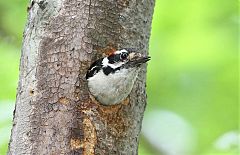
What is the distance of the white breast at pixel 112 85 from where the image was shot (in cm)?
278

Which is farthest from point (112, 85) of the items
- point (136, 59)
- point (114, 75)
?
point (136, 59)

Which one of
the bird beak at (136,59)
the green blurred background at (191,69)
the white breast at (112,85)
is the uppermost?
the green blurred background at (191,69)

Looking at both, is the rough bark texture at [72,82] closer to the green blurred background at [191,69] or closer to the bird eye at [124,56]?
the bird eye at [124,56]

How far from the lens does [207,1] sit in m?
4.66

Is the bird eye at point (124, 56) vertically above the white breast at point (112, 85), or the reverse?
the bird eye at point (124, 56)

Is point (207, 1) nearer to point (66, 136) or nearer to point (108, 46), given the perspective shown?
point (108, 46)

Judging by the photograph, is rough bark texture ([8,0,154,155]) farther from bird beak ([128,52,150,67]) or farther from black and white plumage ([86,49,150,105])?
bird beak ([128,52,150,67])

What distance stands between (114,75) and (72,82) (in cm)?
20

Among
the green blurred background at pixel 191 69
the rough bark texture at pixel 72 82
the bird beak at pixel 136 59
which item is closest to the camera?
the rough bark texture at pixel 72 82

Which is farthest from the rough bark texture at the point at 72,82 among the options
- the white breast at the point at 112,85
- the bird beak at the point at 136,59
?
the bird beak at the point at 136,59

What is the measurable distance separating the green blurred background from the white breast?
1680mm

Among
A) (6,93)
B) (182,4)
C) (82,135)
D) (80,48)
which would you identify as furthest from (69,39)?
(182,4)

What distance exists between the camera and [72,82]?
2.75 m

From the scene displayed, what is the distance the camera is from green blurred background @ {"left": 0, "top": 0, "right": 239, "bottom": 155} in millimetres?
4539
